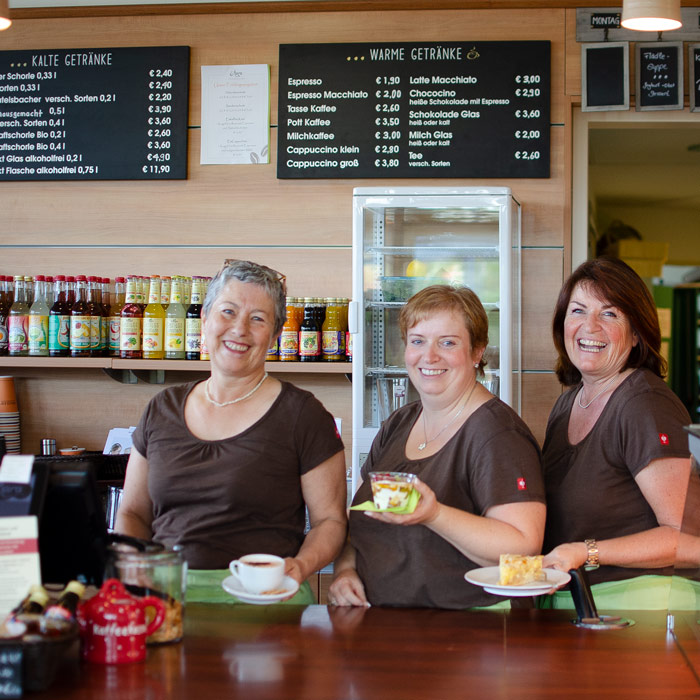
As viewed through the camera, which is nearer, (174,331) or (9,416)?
(174,331)

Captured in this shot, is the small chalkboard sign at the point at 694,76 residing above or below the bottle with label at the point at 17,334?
above

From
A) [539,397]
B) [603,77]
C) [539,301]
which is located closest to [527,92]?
[603,77]

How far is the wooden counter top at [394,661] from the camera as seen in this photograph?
131cm

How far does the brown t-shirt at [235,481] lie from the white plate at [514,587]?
1.73 ft

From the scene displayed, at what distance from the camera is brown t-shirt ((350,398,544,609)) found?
1.86 meters

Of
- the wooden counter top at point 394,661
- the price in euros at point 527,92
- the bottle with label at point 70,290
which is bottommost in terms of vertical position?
the wooden counter top at point 394,661

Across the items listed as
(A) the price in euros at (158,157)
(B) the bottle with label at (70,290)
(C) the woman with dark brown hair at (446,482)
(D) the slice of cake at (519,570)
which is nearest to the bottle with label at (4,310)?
(B) the bottle with label at (70,290)

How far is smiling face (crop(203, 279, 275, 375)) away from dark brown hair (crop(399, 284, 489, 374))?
355 millimetres

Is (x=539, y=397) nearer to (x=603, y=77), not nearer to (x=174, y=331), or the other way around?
(x=603, y=77)

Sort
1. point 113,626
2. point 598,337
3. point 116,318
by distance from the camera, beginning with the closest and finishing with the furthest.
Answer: point 113,626, point 598,337, point 116,318

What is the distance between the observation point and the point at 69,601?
4.72 ft

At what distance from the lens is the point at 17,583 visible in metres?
1.41

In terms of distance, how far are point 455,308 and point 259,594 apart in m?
0.85

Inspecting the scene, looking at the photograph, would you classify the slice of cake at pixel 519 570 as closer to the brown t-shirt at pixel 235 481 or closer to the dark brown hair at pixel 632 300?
the brown t-shirt at pixel 235 481
